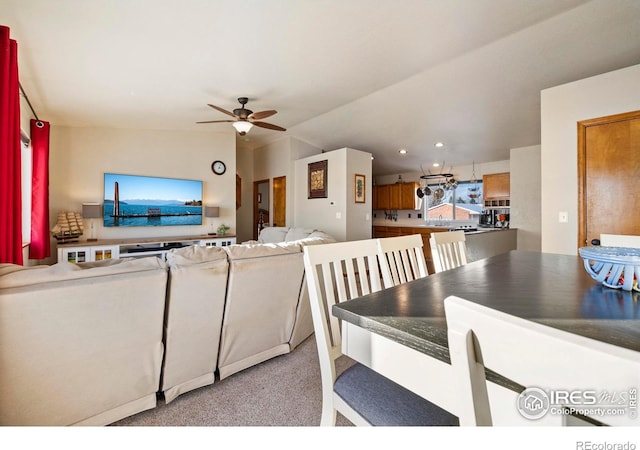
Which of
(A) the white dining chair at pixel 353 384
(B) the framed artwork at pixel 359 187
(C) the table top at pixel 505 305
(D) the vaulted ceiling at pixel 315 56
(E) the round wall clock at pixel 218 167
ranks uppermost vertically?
(D) the vaulted ceiling at pixel 315 56

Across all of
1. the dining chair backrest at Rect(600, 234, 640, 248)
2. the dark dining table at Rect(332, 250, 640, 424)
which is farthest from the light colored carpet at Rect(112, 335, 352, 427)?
the dining chair backrest at Rect(600, 234, 640, 248)

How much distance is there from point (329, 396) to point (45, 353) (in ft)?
4.34

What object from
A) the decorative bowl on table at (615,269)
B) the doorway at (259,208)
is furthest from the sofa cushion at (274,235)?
the decorative bowl on table at (615,269)

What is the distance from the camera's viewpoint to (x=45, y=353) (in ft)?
4.13

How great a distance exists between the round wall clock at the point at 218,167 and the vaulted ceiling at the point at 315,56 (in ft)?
3.60

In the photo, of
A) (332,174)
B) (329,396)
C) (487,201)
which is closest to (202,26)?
(329,396)

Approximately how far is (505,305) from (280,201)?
19.8 ft

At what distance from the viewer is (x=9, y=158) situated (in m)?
1.73

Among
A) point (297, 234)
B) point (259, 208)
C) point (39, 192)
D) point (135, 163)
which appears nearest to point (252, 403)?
point (297, 234)

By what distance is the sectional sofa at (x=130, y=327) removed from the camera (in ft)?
4.02

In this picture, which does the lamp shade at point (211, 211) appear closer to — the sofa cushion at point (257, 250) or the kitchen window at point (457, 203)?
the sofa cushion at point (257, 250)

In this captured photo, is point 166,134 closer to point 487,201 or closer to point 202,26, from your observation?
point 202,26

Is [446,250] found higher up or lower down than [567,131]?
lower down

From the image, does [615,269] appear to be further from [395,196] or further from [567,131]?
[395,196]
